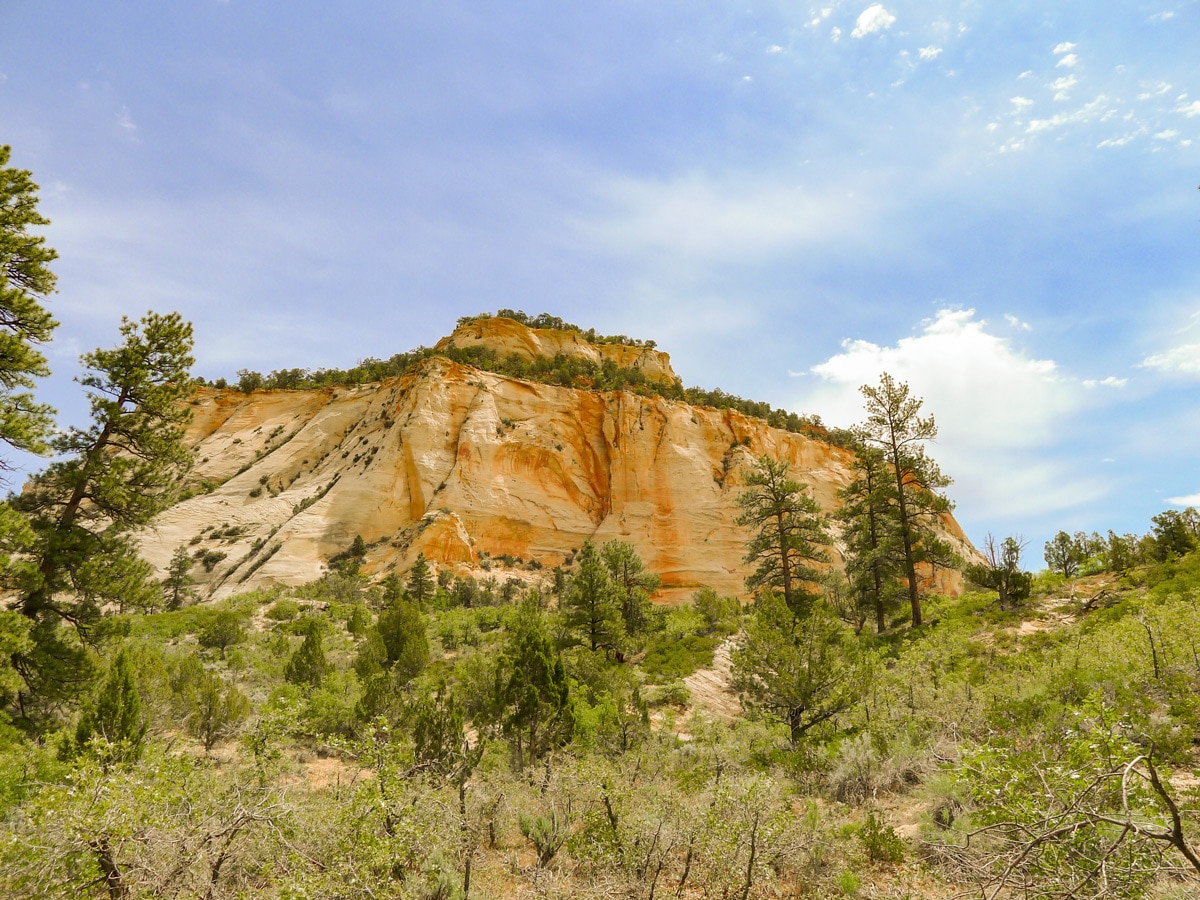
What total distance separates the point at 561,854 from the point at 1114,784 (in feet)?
20.2

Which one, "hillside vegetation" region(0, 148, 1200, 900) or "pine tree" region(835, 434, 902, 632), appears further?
"pine tree" region(835, 434, 902, 632)

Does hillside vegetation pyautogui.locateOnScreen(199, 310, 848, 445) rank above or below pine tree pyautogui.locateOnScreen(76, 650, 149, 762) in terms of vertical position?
above

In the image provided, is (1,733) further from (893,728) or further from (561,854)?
(893,728)

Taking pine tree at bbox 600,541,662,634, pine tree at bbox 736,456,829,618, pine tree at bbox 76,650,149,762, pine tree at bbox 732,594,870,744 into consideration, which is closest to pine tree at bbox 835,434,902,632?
pine tree at bbox 736,456,829,618

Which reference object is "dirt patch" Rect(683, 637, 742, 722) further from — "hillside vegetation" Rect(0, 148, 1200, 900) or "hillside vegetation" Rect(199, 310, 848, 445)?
"hillside vegetation" Rect(199, 310, 848, 445)

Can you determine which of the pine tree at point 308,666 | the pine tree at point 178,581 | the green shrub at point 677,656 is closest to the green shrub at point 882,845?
the green shrub at point 677,656

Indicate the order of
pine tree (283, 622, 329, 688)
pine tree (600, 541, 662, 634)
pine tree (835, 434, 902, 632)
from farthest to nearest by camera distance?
pine tree (600, 541, 662, 634) → pine tree (835, 434, 902, 632) → pine tree (283, 622, 329, 688)

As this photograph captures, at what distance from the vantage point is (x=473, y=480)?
47.0 meters

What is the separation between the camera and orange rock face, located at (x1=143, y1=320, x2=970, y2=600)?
1678 inches

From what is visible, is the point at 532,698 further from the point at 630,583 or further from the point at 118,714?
the point at 630,583

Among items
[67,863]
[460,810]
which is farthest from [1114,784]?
[67,863]

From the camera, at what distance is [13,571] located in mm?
11531

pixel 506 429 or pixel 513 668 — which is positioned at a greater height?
pixel 506 429

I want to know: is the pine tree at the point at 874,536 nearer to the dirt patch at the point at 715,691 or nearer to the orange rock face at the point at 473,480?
the dirt patch at the point at 715,691
